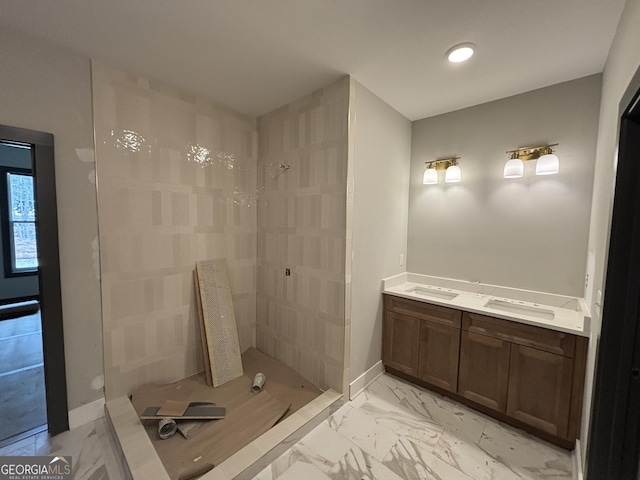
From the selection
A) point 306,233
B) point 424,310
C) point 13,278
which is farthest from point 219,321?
point 13,278

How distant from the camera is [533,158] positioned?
212 centimetres

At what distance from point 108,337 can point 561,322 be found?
329cm

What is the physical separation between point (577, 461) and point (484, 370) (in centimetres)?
63

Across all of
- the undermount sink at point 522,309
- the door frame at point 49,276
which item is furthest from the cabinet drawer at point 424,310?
the door frame at point 49,276

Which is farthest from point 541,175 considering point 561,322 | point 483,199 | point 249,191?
point 249,191

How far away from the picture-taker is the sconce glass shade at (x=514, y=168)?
6.89 ft

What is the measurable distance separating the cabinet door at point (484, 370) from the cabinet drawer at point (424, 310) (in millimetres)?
136

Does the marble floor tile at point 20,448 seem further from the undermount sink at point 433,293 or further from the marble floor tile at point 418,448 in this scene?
the undermount sink at point 433,293

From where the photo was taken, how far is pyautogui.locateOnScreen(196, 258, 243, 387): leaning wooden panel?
7.62ft

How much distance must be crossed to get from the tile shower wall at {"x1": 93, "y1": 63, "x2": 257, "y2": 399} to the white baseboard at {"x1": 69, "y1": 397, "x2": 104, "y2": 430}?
0.35ft

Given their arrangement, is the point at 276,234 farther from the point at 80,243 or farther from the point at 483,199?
the point at 483,199

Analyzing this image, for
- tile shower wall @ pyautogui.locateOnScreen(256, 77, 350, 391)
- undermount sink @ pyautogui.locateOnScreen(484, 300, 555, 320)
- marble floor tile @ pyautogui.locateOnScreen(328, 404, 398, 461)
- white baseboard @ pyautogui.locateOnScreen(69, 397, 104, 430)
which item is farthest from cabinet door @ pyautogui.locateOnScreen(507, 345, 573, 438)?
white baseboard @ pyautogui.locateOnScreen(69, 397, 104, 430)

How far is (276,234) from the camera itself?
8.55 ft

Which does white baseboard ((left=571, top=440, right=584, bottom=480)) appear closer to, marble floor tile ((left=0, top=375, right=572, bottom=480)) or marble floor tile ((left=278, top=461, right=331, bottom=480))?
marble floor tile ((left=0, top=375, right=572, bottom=480))
